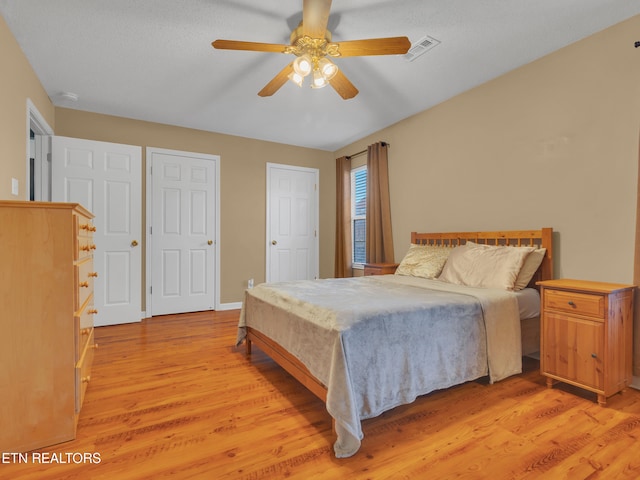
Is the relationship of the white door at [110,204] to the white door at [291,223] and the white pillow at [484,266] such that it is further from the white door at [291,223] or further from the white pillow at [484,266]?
the white pillow at [484,266]

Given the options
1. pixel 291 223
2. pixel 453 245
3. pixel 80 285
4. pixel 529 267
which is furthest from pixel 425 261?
pixel 80 285

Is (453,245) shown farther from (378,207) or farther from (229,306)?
(229,306)

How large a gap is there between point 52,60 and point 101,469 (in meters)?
3.10

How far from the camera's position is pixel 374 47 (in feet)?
6.55

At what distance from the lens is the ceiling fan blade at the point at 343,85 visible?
2365 mm

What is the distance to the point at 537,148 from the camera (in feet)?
8.89

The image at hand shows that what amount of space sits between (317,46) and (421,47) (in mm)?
948

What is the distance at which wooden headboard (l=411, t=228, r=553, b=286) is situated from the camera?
2570mm

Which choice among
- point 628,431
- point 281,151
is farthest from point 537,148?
point 281,151

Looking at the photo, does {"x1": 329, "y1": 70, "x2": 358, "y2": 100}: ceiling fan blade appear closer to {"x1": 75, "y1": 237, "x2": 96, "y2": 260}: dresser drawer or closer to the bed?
the bed

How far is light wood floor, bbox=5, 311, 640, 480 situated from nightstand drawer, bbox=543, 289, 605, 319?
538 mm

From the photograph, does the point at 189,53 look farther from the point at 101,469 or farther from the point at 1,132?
the point at 101,469

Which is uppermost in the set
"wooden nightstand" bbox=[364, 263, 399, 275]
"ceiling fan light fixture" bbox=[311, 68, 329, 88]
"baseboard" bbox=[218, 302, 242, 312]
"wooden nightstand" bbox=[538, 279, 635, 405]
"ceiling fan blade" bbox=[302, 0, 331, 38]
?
"ceiling fan blade" bbox=[302, 0, 331, 38]

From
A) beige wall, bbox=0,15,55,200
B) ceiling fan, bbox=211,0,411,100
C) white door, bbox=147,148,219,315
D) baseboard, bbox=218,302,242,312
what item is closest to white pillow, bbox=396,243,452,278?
ceiling fan, bbox=211,0,411,100
